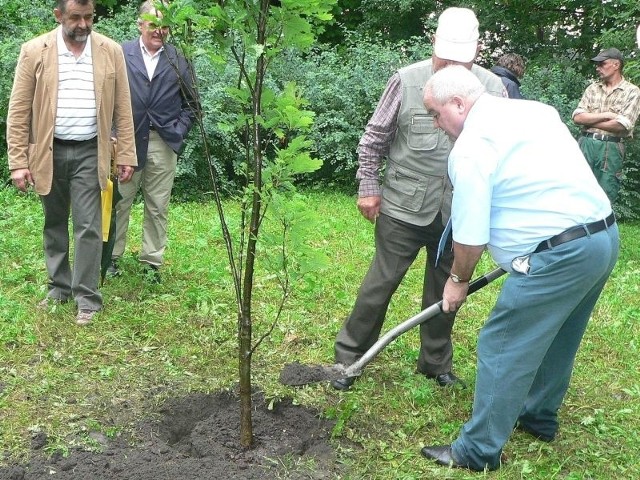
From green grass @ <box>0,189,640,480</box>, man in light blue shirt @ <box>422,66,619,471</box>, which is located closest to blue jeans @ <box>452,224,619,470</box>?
man in light blue shirt @ <box>422,66,619,471</box>

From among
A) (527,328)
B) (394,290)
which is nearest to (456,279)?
(527,328)

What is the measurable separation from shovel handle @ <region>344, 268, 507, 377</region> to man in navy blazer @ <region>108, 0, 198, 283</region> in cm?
224

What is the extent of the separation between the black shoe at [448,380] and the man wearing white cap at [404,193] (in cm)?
21

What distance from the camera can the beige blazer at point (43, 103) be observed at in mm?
Answer: 5023

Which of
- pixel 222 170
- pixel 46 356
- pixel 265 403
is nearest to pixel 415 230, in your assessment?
pixel 265 403

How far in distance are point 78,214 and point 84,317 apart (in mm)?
697

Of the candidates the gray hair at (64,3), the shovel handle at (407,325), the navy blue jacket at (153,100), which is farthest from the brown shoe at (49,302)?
the shovel handle at (407,325)

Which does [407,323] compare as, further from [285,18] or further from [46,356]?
[46,356]

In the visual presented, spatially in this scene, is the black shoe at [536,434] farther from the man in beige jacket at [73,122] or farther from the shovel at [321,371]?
the man in beige jacket at [73,122]

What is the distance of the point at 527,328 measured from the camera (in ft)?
11.6

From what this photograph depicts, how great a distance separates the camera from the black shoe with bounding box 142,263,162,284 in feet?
20.1

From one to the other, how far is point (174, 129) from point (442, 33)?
271 cm

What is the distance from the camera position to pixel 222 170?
32.7ft

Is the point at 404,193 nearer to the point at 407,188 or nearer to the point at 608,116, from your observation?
the point at 407,188
